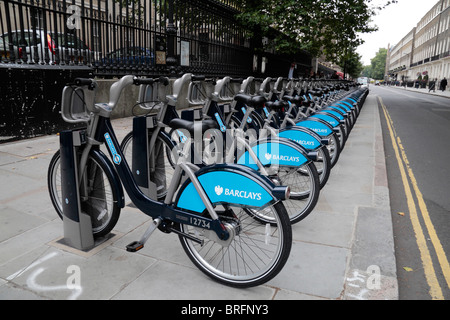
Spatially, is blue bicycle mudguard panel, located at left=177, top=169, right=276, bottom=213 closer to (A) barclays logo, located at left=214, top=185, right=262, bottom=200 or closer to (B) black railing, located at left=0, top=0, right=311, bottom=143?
(A) barclays logo, located at left=214, top=185, right=262, bottom=200

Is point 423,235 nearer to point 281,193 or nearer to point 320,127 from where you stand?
point 320,127

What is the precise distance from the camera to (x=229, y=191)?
2.45m

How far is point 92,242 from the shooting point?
305 centimetres

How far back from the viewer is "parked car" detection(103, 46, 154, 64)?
829cm

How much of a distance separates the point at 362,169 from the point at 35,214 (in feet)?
15.5

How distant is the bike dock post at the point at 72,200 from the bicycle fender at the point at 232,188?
3.15 ft

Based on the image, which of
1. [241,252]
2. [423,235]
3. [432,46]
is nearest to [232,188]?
[241,252]

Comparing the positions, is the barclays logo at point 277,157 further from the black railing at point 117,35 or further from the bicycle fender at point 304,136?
the black railing at point 117,35

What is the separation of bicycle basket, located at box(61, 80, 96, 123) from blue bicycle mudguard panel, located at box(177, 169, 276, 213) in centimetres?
108

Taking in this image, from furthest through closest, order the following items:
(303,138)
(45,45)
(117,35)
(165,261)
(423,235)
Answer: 1. (117,35)
2. (45,45)
3. (303,138)
4. (423,235)
5. (165,261)

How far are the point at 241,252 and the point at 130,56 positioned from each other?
717 centimetres
